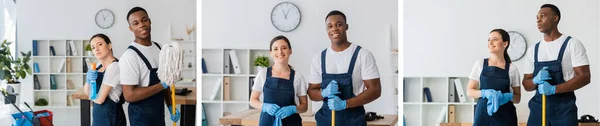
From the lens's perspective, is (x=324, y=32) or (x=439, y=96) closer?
(x=324, y=32)

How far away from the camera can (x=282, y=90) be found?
3334 millimetres

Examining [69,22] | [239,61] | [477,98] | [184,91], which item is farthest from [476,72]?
[69,22]

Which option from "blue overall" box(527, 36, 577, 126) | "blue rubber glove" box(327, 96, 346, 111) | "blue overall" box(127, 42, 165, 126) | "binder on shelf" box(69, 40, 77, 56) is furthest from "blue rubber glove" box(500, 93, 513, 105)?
"binder on shelf" box(69, 40, 77, 56)

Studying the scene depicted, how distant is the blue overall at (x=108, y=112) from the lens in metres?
3.34

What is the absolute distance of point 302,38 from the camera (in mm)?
3393

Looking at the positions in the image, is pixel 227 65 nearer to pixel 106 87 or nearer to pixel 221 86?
pixel 221 86

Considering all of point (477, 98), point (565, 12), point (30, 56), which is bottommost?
point (477, 98)

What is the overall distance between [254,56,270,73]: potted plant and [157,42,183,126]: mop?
0.38 m

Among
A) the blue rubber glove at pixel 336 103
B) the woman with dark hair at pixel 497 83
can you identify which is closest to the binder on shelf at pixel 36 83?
the blue rubber glove at pixel 336 103

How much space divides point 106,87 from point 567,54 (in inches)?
91.3

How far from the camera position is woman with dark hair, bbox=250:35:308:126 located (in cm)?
334

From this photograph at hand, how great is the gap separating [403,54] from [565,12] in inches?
33.4

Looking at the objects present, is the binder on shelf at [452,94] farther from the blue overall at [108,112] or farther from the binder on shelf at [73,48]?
the binder on shelf at [73,48]

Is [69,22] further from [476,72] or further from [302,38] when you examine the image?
[476,72]
